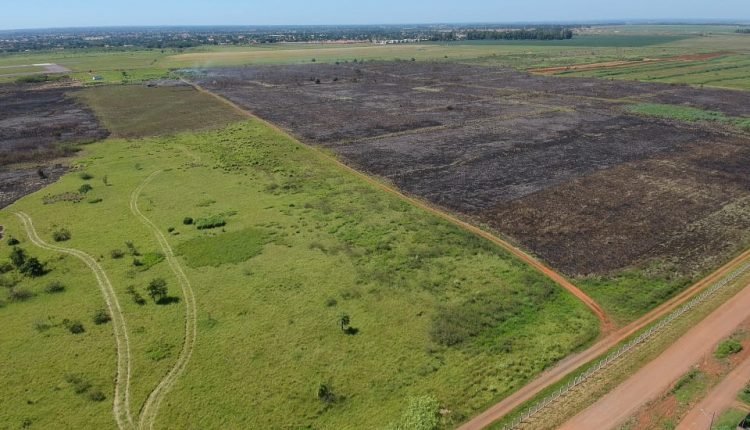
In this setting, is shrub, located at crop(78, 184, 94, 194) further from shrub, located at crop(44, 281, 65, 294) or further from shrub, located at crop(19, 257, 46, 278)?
shrub, located at crop(44, 281, 65, 294)

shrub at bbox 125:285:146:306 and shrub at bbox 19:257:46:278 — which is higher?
shrub at bbox 19:257:46:278

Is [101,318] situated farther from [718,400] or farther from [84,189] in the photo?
[718,400]

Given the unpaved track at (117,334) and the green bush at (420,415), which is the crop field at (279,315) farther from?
the unpaved track at (117,334)

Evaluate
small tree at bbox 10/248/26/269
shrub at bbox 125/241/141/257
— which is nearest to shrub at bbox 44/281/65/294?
small tree at bbox 10/248/26/269

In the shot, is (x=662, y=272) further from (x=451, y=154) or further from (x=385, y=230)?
(x=451, y=154)

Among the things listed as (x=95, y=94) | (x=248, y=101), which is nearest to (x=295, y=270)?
(x=248, y=101)

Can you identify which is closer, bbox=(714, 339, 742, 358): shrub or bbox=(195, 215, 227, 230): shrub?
bbox=(714, 339, 742, 358): shrub
